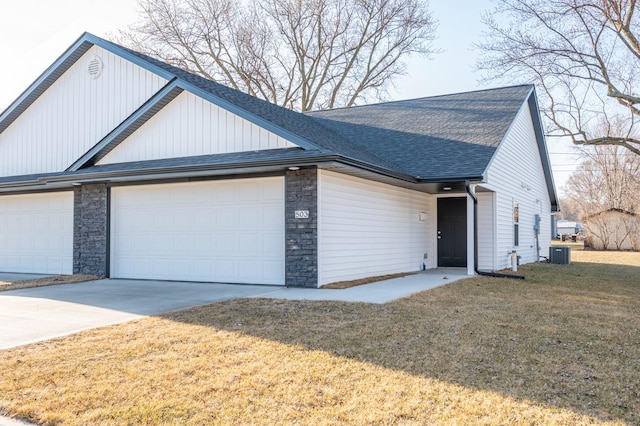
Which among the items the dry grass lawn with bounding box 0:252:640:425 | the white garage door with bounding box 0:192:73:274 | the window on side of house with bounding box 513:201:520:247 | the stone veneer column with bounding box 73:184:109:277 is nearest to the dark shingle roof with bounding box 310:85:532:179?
the window on side of house with bounding box 513:201:520:247

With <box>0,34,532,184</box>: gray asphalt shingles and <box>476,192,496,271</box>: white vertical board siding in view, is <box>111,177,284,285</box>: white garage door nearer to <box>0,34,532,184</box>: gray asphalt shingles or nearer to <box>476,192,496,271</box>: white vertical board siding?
<box>0,34,532,184</box>: gray asphalt shingles

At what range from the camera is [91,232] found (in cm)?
1320

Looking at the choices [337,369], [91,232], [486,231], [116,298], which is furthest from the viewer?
[486,231]

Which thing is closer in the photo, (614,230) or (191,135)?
A: (191,135)

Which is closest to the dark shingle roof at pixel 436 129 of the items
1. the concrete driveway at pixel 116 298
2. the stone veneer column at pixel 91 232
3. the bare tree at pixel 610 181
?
the concrete driveway at pixel 116 298

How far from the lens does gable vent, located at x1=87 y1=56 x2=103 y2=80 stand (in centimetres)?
1443

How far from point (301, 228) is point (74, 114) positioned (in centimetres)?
846

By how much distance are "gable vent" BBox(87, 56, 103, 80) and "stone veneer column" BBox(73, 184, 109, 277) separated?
3246 millimetres

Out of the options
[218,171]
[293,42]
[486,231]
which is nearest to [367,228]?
[218,171]

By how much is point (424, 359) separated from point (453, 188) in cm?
995

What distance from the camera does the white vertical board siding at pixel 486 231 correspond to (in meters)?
14.2

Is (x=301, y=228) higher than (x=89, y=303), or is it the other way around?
(x=301, y=228)

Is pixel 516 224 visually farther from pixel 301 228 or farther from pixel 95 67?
pixel 95 67

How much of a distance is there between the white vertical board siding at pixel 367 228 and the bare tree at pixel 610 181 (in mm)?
24954
